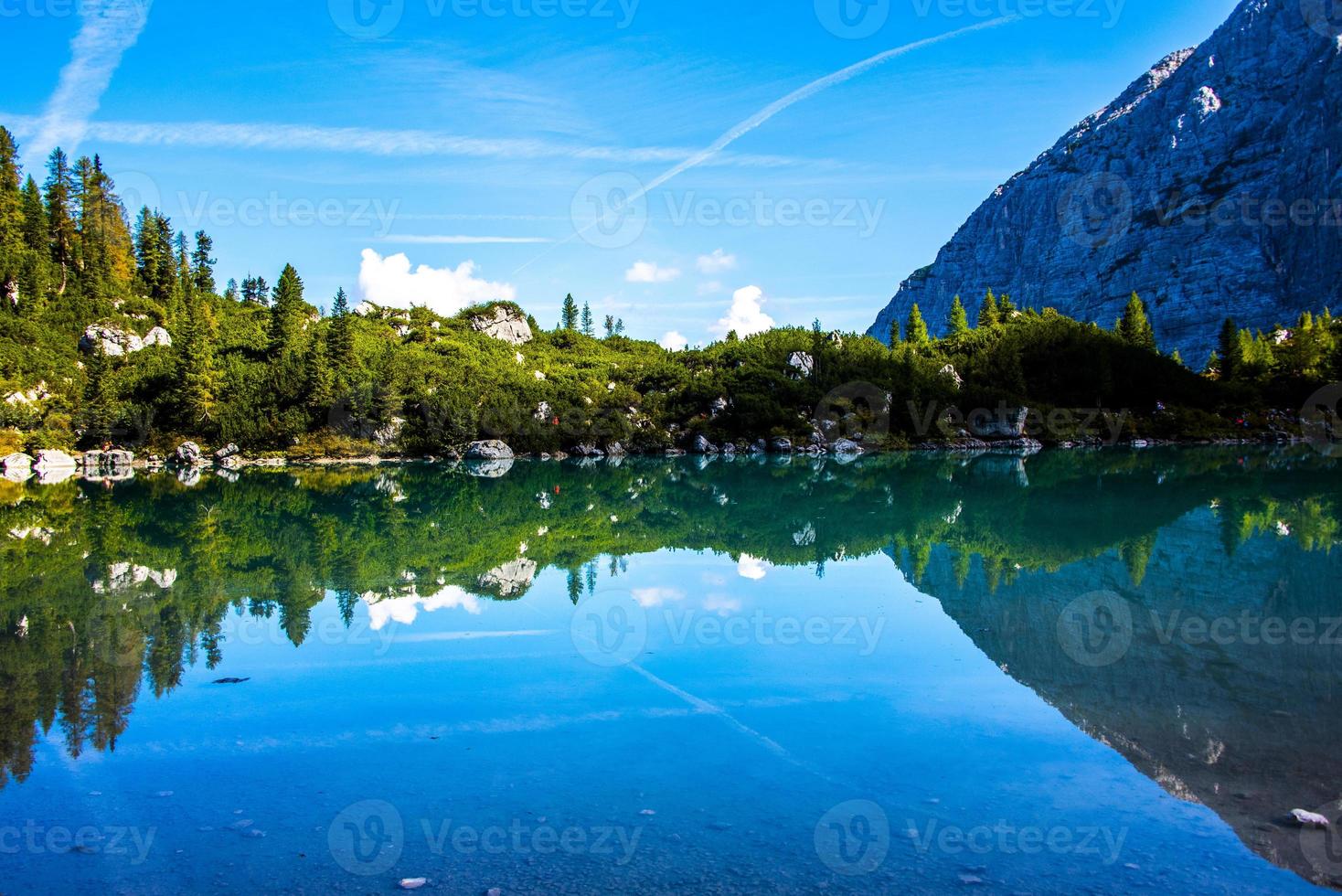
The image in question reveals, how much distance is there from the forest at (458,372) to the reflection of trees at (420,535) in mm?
15703

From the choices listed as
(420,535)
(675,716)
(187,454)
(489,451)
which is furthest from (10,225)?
(675,716)

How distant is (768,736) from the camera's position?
664cm

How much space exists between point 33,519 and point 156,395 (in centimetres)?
3157

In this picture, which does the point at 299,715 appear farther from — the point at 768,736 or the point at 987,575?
the point at 987,575

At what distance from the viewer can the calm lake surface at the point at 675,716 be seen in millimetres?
4828

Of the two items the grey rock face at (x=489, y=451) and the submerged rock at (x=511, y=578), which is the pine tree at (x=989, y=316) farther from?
the submerged rock at (x=511, y=578)

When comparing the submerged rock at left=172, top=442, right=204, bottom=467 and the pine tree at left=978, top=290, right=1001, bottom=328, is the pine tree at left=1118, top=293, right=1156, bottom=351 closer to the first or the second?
the pine tree at left=978, top=290, right=1001, bottom=328

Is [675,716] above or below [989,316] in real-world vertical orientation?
below

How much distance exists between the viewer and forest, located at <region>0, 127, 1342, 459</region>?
48.2 m

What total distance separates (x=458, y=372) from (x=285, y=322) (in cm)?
1171

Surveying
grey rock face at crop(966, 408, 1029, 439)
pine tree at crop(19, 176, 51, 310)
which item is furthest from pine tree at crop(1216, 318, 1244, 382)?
pine tree at crop(19, 176, 51, 310)

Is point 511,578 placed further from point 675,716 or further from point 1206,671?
point 1206,671

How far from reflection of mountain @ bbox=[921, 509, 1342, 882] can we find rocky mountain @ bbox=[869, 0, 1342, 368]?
81168mm

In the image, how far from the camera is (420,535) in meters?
18.2
